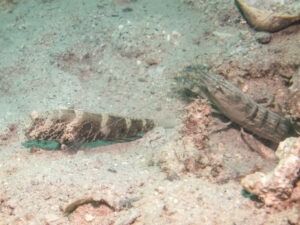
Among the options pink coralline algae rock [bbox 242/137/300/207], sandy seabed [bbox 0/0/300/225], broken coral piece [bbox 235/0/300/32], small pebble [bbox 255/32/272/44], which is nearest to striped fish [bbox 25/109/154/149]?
sandy seabed [bbox 0/0/300/225]

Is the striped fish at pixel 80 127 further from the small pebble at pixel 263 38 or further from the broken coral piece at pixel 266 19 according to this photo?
the broken coral piece at pixel 266 19

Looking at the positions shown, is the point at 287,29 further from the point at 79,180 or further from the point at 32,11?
the point at 32,11

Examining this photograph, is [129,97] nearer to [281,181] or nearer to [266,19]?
[266,19]

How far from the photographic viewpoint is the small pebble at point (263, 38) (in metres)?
5.37

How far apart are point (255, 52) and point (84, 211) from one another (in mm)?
3720

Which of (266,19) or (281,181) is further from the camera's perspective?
(266,19)

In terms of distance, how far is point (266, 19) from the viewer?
536cm

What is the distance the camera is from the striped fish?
4047mm

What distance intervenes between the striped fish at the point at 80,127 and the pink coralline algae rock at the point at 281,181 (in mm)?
2166

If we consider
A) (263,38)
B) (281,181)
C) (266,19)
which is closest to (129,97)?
(263,38)

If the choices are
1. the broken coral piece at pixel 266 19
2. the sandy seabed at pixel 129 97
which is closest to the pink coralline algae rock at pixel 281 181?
the sandy seabed at pixel 129 97

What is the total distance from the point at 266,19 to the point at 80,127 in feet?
11.4

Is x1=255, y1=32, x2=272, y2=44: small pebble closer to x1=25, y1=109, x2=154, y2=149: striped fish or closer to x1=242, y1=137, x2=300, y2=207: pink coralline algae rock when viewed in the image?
x1=25, y1=109, x2=154, y2=149: striped fish

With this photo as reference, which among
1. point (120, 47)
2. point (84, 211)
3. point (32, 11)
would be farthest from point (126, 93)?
point (32, 11)
